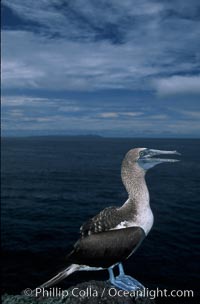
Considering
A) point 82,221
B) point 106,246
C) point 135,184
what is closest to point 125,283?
point 106,246

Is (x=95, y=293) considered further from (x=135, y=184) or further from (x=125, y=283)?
(x=135, y=184)

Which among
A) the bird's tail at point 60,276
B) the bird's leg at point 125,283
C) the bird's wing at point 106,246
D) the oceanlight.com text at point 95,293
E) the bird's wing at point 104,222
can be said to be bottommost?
the oceanlight.com text at point 95,293

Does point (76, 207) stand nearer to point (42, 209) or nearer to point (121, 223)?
point (42, 209)

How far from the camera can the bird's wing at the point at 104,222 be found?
23.0 ft

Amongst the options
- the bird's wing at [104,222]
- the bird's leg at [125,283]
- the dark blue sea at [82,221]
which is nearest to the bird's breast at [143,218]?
the bird's wing at [104,222]

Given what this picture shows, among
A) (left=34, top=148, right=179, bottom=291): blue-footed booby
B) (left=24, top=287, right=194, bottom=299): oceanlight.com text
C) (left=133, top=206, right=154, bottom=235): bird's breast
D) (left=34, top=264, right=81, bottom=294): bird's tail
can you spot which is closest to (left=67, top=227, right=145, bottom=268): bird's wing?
(left=34, top=148, right=179, bottom=291): blue-footed booby

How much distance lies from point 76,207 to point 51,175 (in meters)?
26.3

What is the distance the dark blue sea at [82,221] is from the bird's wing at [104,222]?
88cm

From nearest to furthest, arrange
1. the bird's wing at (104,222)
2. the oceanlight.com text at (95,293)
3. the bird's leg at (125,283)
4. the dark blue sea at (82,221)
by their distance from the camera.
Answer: the bird's wing at (104,222), the bird's leg at (125,283), the oceanlight.com text at (95,293), the dark blue sea at (82,221)

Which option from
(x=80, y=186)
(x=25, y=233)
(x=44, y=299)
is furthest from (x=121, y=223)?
(x=80, y=186)

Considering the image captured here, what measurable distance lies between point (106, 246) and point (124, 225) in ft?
1.90

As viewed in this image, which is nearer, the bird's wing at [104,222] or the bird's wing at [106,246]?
the bird's wing at [106,246]

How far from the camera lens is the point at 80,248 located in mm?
7047

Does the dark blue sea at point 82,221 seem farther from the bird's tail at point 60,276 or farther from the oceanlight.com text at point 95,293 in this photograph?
the oceanlight.com text at point 95,293
